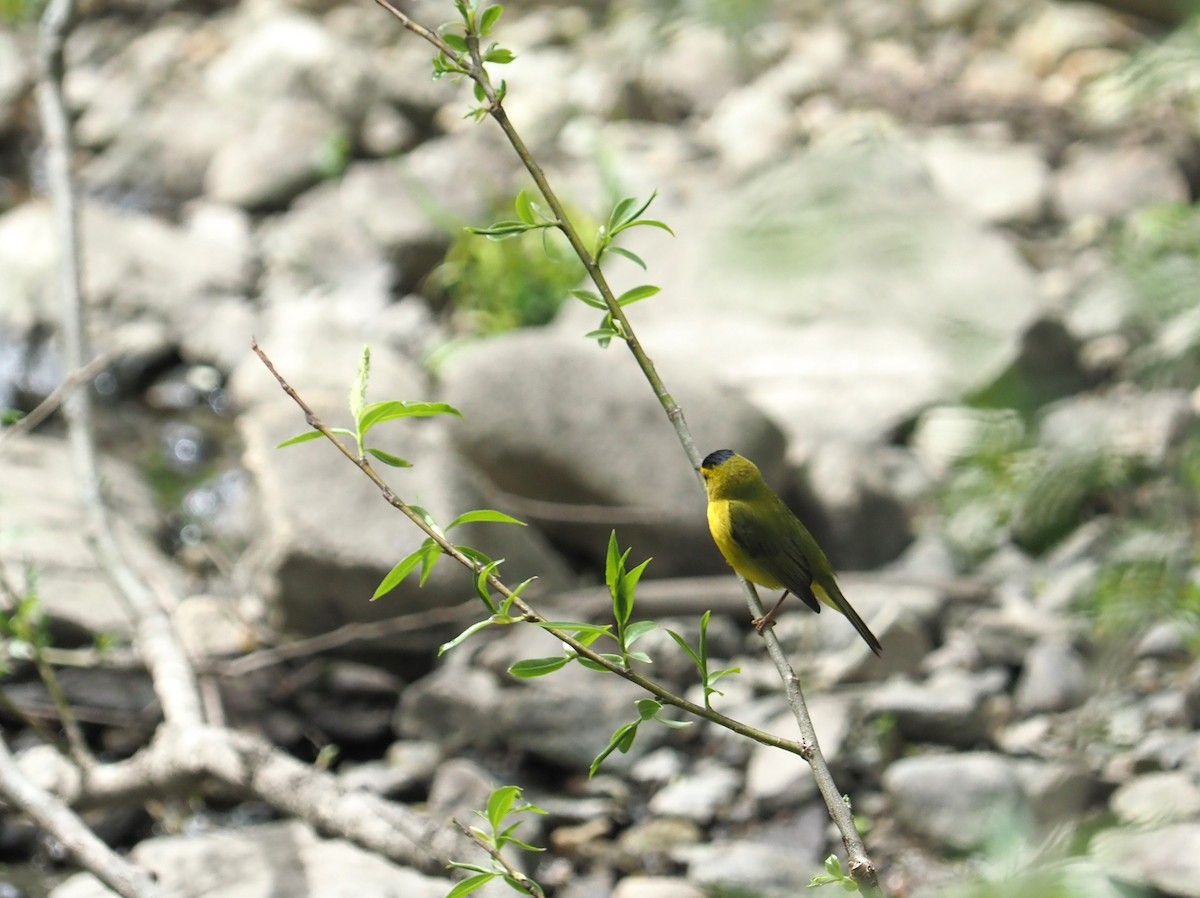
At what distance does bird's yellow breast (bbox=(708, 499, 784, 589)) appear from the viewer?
7.83 ft

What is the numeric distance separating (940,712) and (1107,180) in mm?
4691

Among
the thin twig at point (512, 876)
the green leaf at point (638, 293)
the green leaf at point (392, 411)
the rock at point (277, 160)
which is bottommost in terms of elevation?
the thin twig at point (512, 876)

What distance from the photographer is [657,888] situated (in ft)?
11.3

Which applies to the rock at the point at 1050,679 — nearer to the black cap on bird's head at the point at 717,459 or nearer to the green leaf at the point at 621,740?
the black cap on bird's head at the point at 717,459

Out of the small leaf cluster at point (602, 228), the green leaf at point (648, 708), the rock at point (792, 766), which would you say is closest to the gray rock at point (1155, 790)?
the rock at point (792, 766)

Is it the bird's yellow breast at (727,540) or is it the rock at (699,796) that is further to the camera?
the rock at (699,796)

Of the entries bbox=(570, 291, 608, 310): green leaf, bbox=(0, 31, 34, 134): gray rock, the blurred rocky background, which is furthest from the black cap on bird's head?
bbox=(0, 31, 34, 134): gray rock

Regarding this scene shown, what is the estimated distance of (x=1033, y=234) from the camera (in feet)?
25.3

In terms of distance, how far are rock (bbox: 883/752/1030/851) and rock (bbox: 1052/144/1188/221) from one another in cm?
399

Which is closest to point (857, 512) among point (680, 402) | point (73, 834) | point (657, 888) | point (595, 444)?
point (680, 402)

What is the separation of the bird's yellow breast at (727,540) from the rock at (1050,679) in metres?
2.09

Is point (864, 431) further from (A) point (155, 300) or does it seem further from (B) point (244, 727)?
(A) point (155, 300)

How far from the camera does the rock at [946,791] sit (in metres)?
3.63

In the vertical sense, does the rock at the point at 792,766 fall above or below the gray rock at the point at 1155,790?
above
